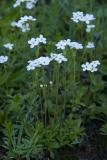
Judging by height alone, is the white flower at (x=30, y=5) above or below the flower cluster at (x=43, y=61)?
above

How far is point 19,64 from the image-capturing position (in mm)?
2877

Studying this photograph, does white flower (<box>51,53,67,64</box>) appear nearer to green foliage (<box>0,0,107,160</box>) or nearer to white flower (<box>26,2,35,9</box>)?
green foliage (<box>0,0,107,160</box>)

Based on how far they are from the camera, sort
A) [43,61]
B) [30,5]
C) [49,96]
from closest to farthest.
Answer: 1. [43,61]
2. [49,96]
3. [30,5]

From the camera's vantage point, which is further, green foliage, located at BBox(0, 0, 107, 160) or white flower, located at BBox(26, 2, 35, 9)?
white flower, located at BBox(26, 2, 35, 9)

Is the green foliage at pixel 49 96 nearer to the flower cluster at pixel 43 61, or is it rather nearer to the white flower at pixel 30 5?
the flower cluster at pixel 43 61

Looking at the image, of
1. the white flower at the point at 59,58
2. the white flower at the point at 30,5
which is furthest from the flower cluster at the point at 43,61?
the white flower at the point at 30,5

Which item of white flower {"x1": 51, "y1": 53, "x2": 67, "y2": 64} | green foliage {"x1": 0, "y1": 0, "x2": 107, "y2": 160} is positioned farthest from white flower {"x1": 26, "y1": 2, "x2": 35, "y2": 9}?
white flower {"x1": 51, "y1": 53, "x2": 67, "y2": 64}

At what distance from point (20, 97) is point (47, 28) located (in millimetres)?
748

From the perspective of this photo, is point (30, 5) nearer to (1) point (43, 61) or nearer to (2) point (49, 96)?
(2) point (49, 96)

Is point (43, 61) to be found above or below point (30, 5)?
below

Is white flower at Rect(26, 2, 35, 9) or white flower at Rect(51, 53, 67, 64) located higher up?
white flower at Rect(26, 2, 35, 9)

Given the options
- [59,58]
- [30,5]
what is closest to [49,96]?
[59,58]

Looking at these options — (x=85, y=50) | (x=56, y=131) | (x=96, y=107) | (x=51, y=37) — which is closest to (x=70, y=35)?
(x=51, y=37)

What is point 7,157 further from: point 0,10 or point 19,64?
point 0,10
